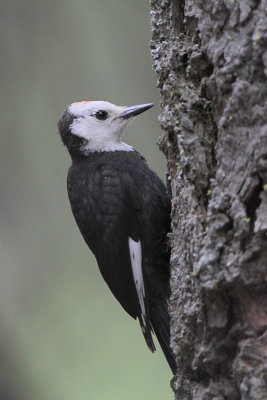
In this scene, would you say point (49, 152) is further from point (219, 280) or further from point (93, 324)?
point (219, 280)

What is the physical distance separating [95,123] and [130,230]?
2.52 ft

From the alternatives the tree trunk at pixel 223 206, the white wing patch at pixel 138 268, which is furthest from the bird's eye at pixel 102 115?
the tree trunk at pixel 223 206

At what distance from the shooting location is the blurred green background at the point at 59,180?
13.5 ft

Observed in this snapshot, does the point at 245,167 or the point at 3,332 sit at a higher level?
the point at 245,167

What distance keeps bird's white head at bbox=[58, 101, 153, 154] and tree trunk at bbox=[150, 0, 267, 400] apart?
1.36m

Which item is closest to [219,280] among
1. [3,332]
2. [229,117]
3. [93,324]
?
[229,117]

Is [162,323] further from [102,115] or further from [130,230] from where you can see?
[102,115]

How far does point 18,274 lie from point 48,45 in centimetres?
148

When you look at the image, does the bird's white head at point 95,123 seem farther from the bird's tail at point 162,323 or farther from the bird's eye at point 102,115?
the bird's tail at point 162,323

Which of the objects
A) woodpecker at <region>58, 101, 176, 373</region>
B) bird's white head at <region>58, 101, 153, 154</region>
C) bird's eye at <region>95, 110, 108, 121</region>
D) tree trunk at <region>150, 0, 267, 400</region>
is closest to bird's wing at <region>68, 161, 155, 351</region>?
woodpecker at <region>58, 101, 176, 373</region>

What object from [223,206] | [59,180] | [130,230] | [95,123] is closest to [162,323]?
[130,230]

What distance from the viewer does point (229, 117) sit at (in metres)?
1.93

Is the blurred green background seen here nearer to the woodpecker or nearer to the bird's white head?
the bird's white head

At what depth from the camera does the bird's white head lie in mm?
3557
